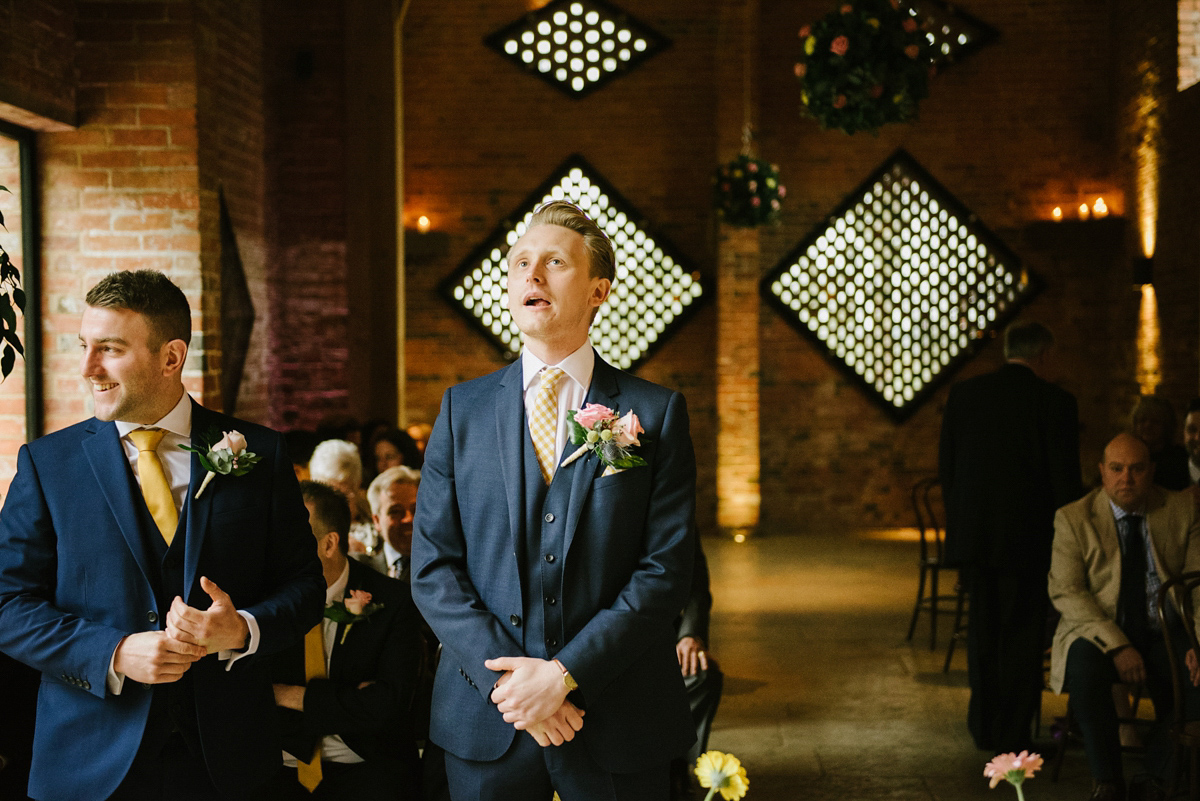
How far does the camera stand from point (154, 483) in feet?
6.00

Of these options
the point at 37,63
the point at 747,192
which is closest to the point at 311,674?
the point at 37,63

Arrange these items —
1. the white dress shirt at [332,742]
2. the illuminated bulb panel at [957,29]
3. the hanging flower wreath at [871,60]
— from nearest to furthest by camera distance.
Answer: the white dress shirt at [332,742] → the hanging flower wreath at [871,60] → the illuminated bulb panel at [957,29]

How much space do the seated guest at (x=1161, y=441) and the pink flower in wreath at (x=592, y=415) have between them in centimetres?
428

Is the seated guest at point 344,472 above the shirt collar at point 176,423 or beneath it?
beneath

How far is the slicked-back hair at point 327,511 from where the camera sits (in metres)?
2.59

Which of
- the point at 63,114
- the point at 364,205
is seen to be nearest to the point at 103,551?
the point at 63,114

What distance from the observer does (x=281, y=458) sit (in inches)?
77.7

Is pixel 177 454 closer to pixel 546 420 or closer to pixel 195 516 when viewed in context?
pixel 195 516

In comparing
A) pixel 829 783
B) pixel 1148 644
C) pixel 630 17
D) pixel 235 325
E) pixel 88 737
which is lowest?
pixel 829 783

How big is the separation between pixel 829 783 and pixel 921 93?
3107 mm

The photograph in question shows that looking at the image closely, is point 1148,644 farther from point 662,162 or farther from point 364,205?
point 662,162

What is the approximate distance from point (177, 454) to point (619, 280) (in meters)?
7.43

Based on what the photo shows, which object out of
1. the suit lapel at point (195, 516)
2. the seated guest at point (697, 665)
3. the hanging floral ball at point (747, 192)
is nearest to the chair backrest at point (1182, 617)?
the seated guest at point (697, 665)

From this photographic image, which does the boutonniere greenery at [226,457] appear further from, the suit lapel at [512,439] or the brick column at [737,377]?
the brick column at [737,377]
